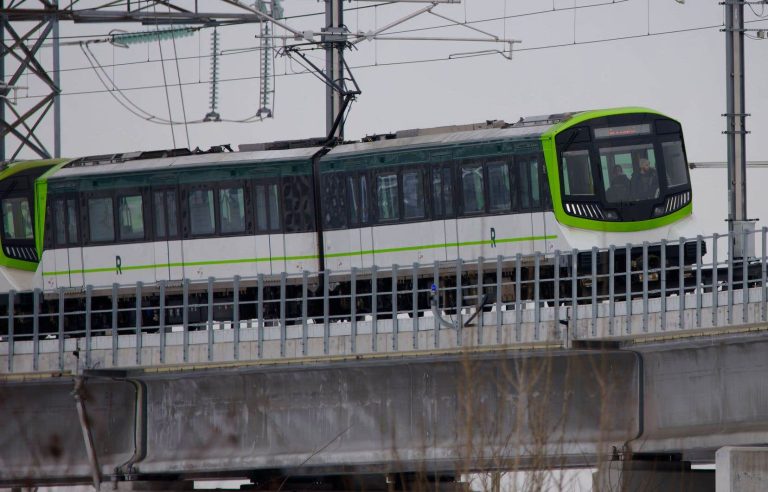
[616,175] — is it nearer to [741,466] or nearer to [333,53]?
[333,53]

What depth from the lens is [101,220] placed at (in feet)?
108

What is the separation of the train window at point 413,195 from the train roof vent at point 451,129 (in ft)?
3.04

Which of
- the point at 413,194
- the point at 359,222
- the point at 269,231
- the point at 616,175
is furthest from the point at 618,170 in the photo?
the point at 269,231

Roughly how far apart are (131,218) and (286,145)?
330 cm

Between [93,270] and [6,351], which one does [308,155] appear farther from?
[6,351]

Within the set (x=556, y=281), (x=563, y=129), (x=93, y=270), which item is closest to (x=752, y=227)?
(x=556, y=281)

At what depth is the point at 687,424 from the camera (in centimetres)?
2170

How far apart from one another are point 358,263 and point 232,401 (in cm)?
554

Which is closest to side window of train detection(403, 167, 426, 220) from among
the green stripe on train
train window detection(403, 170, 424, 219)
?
train window detection(403, 170, 424, 219)

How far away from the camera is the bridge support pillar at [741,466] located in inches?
775

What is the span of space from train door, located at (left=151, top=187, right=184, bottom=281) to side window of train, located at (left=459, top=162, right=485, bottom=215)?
19.5 ft

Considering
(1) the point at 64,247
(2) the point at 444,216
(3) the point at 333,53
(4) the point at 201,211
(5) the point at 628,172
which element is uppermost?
(3) the point at 333,53

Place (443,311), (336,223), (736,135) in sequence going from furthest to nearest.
Result: (336,223), (443,311), (736,135)

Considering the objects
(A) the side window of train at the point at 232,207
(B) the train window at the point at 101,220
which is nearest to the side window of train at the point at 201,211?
(A) the side window of train at the point at 232,207
